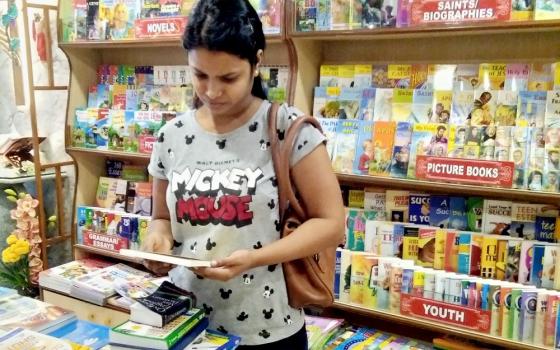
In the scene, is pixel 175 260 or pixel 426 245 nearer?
pixel 175 260

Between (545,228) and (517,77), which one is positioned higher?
(517,77)

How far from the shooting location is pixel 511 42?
206 centimetres

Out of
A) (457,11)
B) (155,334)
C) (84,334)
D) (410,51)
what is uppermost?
(457,11)

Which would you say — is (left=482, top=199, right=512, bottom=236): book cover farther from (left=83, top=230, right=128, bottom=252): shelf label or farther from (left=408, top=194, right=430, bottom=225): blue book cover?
(left=83, top=230, right=128, bottom=252): shelf label

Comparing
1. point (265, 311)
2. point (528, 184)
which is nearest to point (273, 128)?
point (265, 311)

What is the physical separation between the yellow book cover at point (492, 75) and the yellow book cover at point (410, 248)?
64 centimetres

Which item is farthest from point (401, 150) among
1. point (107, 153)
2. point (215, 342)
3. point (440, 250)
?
point (107, 153)

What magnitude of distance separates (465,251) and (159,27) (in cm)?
167

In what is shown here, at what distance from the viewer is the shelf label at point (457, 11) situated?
71.4 inches

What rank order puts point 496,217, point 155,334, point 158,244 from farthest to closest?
point 496,217 < point 158,244 < point 155,334

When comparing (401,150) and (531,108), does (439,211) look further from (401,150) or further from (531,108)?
(531,108)

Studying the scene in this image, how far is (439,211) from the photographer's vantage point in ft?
7.19

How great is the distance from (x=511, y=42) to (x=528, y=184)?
0.56 m

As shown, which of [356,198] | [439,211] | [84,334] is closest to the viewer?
[84,334]
